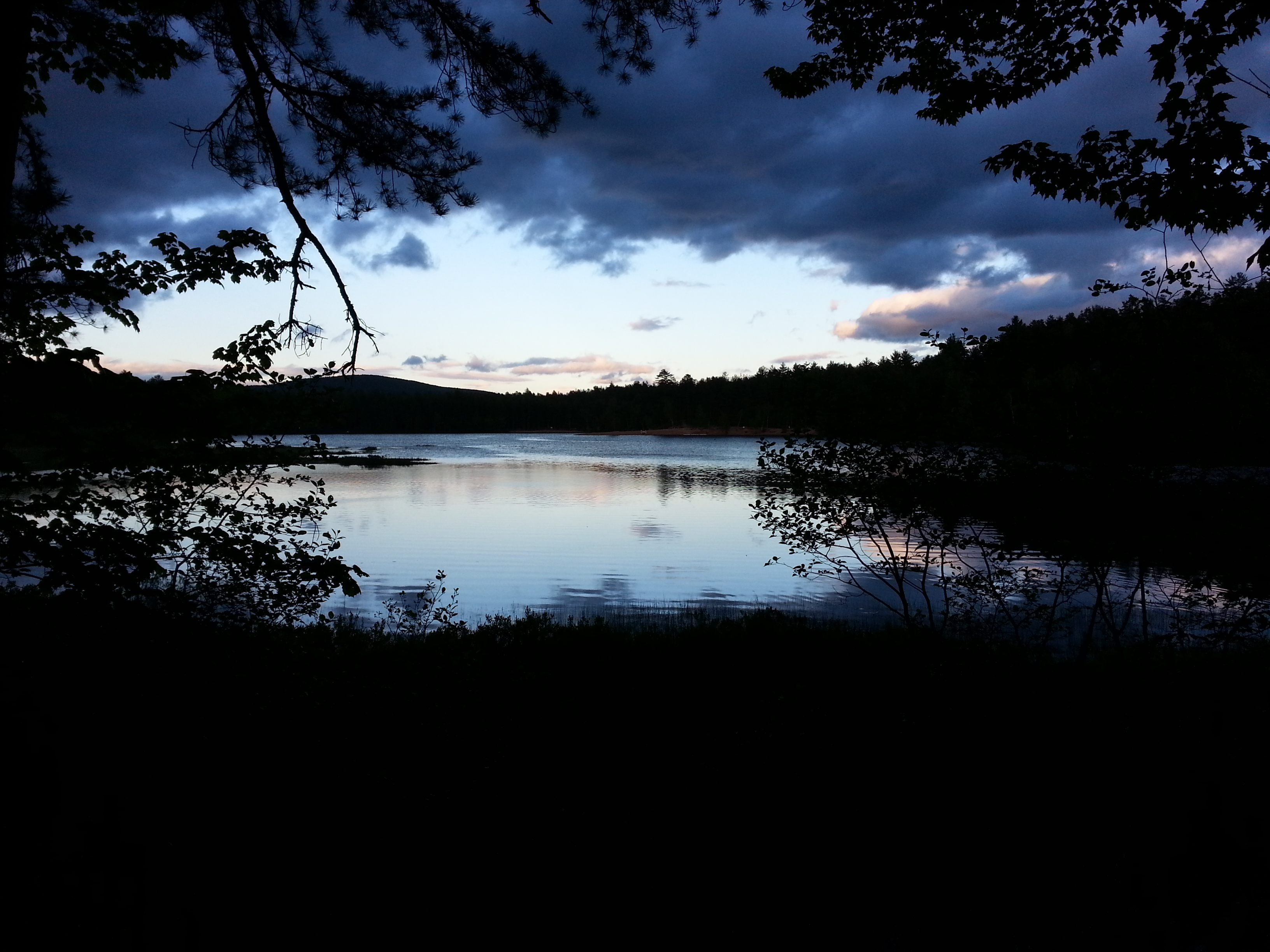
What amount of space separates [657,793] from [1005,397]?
7.80m

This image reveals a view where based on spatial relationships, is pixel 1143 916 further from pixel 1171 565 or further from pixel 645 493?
pixel 645 493

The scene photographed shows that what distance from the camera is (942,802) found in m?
6.91

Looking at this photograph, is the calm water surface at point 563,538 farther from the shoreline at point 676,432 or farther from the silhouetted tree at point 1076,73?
the shoreline at point 676,432

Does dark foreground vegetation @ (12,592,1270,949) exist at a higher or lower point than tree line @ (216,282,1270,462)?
lower

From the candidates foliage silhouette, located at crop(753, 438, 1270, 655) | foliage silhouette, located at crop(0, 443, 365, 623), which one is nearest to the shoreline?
foliage silhouette, located at crop(753, 438, 1270, 655)

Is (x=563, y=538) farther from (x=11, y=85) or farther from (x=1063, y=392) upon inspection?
(x=11, y=85)

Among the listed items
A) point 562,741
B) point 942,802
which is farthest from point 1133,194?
point 562,741

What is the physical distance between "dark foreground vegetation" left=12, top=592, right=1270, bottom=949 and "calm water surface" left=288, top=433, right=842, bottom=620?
9.16m

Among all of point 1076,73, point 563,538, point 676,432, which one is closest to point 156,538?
point 1076,73

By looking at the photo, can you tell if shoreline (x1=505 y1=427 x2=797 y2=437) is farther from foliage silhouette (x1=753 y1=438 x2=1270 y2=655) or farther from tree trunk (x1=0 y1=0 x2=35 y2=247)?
tree trunk (x1=0 y1=0 x2=35 y2=247)

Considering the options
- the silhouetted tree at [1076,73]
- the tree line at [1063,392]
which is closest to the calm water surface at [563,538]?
the tree line at [1063,392]

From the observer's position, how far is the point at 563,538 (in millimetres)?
30938

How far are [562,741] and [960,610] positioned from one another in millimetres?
11334

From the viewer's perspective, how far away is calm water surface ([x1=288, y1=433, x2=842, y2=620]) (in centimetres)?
2072
